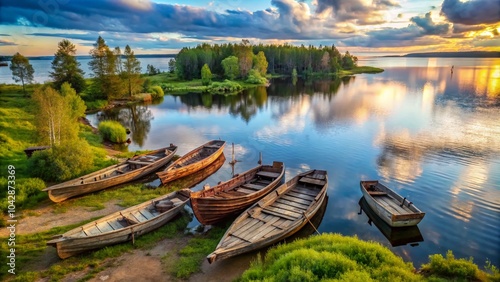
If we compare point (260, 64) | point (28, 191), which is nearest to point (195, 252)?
point (28, 191)

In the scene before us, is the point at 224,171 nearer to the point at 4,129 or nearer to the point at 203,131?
the point at 203,131

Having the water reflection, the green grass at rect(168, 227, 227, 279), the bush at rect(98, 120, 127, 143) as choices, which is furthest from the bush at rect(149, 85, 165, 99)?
the green grass at rect(168, 227, 227, 279)

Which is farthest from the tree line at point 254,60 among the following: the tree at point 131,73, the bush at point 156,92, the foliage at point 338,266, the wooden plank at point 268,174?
the foliage at point 338,266

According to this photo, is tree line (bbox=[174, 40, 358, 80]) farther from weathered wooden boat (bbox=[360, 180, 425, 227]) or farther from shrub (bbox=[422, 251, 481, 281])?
shrub (bbox=[422, 251, 481, 281])

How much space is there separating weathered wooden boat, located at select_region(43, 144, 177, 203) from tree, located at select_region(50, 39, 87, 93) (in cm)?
4649

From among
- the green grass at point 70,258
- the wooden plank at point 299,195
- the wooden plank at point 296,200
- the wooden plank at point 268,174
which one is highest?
the wooden plank at point 268,174

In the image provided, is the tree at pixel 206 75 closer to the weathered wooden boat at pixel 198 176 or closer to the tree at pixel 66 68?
the tree at pixel 66 68

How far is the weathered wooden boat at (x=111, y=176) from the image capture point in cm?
2020

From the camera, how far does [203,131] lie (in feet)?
145

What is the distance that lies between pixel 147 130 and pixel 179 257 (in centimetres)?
3369

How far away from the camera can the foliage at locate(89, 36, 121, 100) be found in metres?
68.0

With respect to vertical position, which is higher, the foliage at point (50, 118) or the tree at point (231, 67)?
the tree at point (231, 67)

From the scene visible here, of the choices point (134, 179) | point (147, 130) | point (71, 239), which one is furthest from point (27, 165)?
point (147, 130)

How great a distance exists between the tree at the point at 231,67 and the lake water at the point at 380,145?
39528 mm
